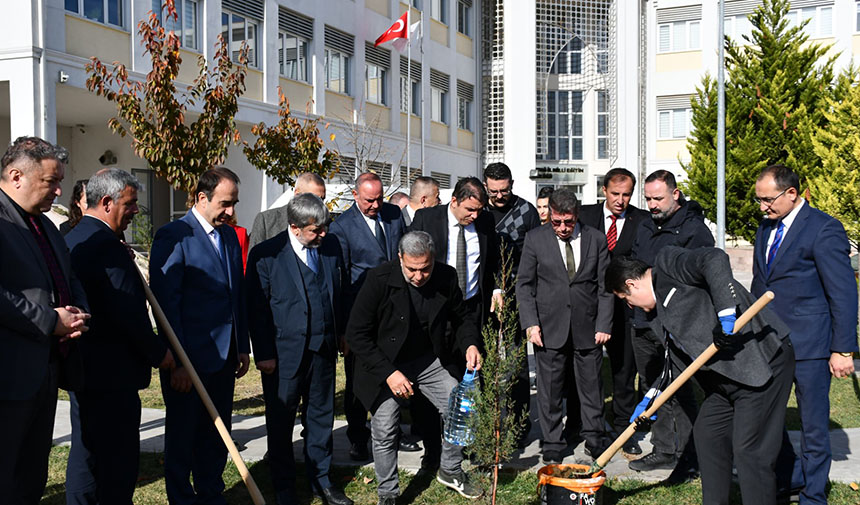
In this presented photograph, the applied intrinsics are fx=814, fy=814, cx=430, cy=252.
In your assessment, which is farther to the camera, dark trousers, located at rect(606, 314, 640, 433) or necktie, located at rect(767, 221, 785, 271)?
dark trousers, located at rect(606, 314, 640, 433)

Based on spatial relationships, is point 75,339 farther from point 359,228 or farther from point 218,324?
point 359,228

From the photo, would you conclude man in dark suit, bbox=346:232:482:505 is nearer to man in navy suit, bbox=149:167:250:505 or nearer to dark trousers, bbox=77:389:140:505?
man in navy suit, bbox=149:167:250:505

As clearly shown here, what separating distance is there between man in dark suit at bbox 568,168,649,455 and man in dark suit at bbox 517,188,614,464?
0.44 m

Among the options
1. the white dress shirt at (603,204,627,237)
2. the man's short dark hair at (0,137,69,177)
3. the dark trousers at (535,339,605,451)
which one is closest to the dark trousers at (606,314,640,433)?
the dark trousers at (535,339,605,451)

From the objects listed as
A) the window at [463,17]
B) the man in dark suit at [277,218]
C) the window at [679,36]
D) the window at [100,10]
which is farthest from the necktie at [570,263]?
the window at [679,36]

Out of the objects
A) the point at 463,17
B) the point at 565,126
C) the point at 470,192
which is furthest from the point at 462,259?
the point at 565,126

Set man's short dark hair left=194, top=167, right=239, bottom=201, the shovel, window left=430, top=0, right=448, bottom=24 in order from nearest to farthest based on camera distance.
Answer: the shovel
man's short dark hair left=194, top=167, right=239, bottom=201
window left=430, top=0, right=448, bottom=24

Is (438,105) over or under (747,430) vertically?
over

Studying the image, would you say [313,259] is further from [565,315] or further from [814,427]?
[814,427]

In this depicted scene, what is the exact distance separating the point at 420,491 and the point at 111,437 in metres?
2.21

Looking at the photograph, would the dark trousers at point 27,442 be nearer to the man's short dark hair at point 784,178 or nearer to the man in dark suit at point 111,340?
the man in dark suit at point 111,340

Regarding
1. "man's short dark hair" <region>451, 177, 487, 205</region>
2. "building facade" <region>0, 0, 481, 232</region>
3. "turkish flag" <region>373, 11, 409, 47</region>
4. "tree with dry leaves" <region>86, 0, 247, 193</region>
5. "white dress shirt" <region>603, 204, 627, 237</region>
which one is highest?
"turkish flag" <region>373, 11, 409, 47</region>

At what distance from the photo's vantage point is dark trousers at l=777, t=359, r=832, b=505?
513 cm

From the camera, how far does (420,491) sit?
18.9 feet
